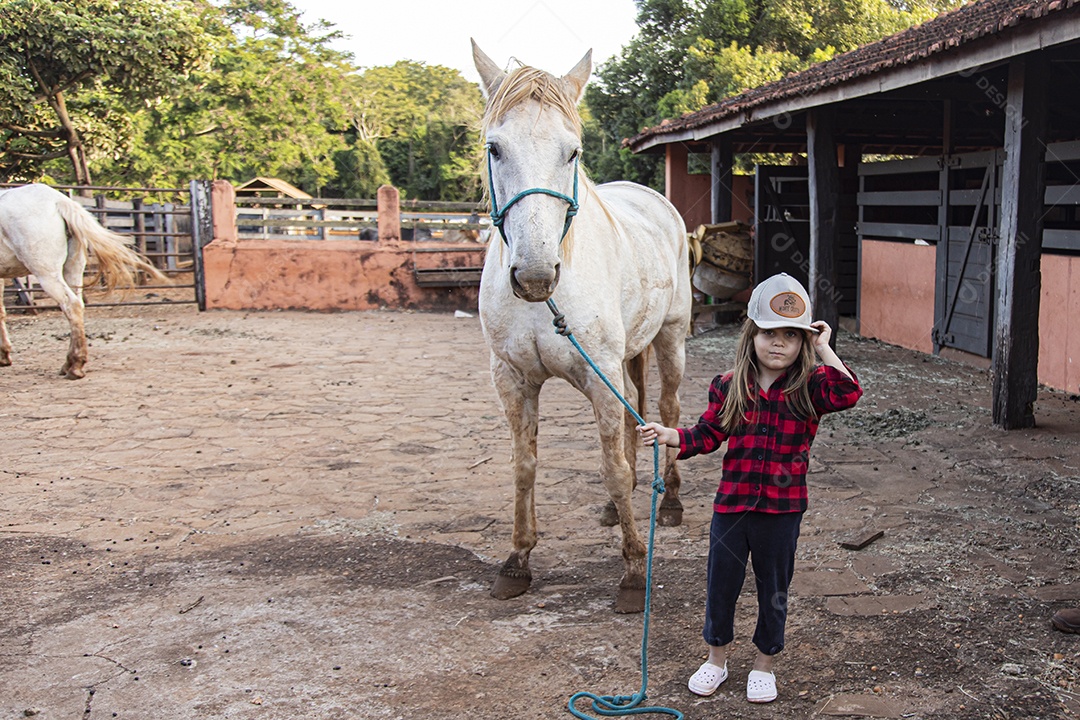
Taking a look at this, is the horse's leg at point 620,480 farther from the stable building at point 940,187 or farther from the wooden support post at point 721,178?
the wooden support post at point 721,178

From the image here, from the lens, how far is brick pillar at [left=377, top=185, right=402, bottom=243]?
14555 millimetres

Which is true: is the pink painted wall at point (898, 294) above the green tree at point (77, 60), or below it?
below

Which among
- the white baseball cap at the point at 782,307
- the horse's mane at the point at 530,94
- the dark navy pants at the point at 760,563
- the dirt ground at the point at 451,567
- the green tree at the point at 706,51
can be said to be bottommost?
the dirt ground at the point at 451,567

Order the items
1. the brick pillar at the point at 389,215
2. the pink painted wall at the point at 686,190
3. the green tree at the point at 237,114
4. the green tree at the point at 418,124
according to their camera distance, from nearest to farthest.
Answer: the pink painted wall at the point at 686,190 → the brick pillar at the point at 389,215 → the green tree at the point at 237,114 → the green tree at the point at 418,124

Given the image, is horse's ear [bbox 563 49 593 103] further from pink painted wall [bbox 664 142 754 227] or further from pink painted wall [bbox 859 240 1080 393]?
pink painted wall [bbox 664 142 754 227]

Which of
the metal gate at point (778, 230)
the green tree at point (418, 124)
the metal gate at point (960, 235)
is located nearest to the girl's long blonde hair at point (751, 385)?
the metal gate at point (960, 235)

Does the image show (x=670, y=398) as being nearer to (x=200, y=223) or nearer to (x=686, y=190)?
(x=686, y=190)

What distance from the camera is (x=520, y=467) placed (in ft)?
12.1

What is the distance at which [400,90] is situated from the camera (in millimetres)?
55781

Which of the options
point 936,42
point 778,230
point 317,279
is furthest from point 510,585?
point 317,279

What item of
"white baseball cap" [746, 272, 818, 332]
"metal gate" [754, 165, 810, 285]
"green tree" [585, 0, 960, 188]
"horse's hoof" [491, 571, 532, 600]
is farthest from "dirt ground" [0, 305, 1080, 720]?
"green tree" [585, 0, 960, 188]

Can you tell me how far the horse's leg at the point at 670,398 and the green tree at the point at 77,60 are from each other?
1377 centimetres

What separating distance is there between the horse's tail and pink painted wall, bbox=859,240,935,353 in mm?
8756

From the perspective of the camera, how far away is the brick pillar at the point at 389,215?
14.6 m
